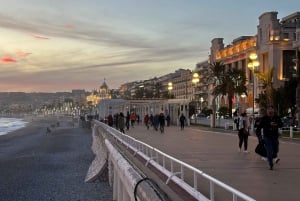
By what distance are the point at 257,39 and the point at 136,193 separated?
101540 millimetres

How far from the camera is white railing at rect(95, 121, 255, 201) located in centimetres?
604

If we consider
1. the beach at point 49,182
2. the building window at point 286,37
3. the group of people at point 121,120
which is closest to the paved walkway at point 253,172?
the beach at point 49,182

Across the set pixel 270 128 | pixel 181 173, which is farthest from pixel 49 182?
pixel 181 173

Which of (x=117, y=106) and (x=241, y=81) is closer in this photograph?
(x=117, y=106)

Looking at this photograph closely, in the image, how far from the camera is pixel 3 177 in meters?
27.8

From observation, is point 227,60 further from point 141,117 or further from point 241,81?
point 141,117

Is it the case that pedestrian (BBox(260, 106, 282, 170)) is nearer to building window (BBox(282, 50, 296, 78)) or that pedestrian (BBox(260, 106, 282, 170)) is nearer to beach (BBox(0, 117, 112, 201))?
beach (BBox(0, 117, 112, 201))

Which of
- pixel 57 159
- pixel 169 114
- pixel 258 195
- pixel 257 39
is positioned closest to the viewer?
pixel 258 195

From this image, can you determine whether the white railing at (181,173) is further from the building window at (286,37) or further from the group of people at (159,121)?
the building window at (286,37)

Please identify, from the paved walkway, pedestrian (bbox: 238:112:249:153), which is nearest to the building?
pedestrian (bbox: 238:112:249:153)

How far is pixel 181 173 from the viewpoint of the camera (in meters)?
8.60

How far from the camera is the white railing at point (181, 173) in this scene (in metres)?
6.04

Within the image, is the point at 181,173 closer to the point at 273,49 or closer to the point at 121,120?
the point at 121,120

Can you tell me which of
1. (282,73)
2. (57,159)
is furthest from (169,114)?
(282,73)
